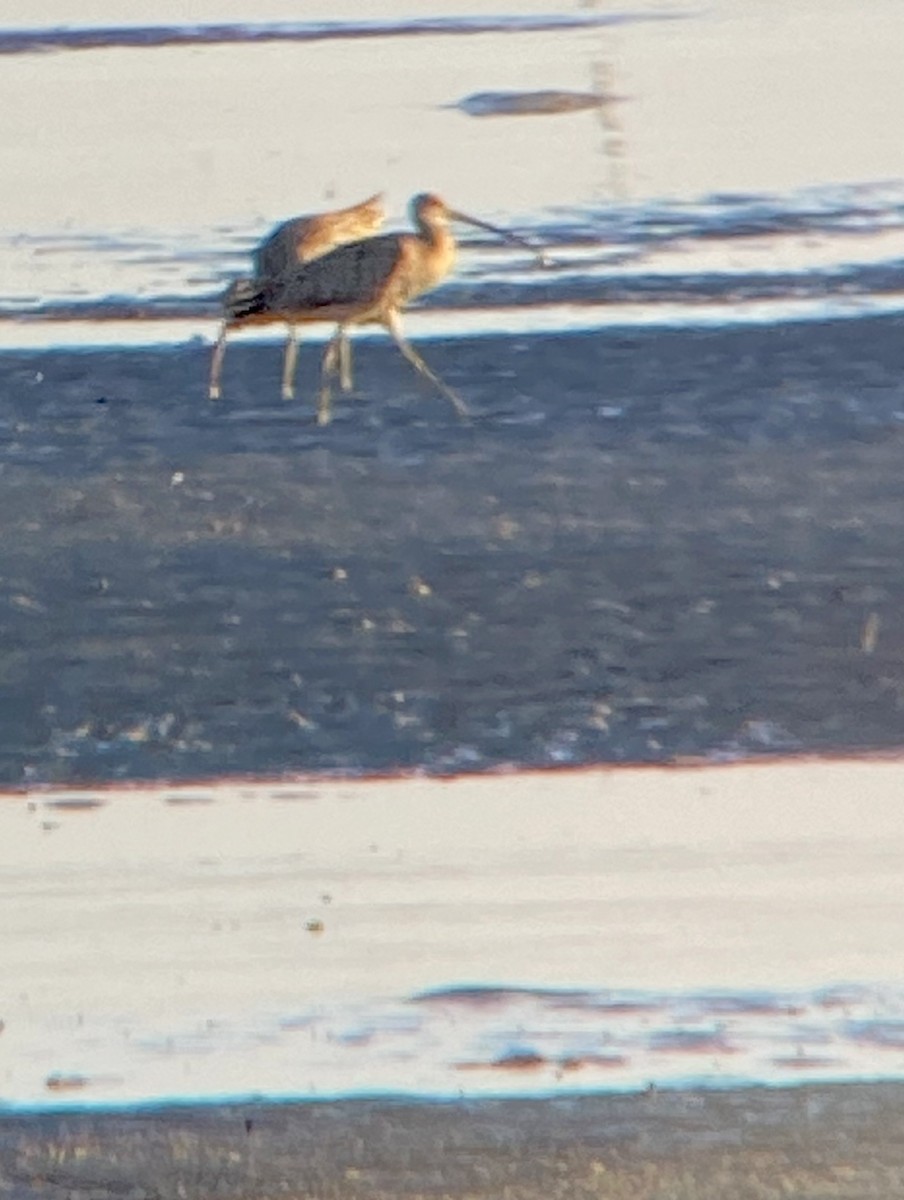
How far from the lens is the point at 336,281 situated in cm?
803

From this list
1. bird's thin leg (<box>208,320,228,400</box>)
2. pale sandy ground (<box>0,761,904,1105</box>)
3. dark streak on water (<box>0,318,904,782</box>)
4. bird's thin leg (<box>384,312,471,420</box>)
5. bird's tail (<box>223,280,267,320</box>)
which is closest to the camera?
pale sandy ground (<box>0,761,904,1105</box>)

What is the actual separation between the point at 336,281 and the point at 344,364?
0.80 feet

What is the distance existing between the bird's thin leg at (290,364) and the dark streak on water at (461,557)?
0.19 feet

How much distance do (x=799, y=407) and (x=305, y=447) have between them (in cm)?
114

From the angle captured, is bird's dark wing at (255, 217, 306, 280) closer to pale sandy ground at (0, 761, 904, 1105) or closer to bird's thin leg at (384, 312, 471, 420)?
bird's thin leg at (384, 312, 471, 420)

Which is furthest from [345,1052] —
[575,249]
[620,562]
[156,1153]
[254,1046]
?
[575,249]

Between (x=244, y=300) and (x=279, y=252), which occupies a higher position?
(x=279, y=252)

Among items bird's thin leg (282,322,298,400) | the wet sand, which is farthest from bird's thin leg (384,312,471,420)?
the wet sand

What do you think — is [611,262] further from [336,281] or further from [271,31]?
A: [271,31]

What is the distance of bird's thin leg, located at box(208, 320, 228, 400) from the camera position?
25.5 feet

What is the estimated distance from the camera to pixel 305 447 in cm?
726

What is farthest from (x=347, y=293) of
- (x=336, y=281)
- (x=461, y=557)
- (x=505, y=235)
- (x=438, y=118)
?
(x=438, y=118)

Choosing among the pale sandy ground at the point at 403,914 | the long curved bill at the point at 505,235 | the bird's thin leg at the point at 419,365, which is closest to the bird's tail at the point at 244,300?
the bird's thin leg at the point at 419,365

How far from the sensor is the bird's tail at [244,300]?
789 cm
